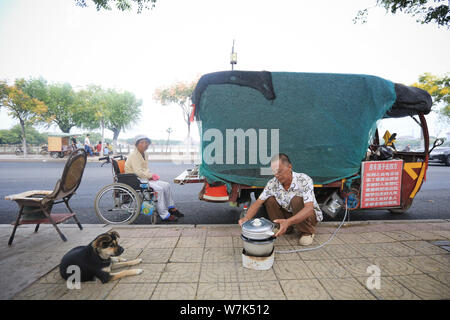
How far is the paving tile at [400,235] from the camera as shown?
10.9 ft

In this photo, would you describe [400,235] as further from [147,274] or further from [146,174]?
[146,174]

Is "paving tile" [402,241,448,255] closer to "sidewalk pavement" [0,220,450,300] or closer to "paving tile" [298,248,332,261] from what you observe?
"sidewalk pavement" [0,220,450,300]

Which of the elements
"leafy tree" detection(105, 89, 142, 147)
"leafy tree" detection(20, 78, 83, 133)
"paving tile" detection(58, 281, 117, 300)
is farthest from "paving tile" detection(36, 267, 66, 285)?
"leafy tree" detection(105, 89, 142, 147)

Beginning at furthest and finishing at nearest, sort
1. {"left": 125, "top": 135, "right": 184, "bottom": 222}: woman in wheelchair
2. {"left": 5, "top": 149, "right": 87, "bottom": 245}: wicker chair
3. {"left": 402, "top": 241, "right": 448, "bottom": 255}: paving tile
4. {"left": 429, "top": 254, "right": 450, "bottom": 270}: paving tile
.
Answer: {"left": 125, "top": 135, "right": 184, "bottom": 222}: woman in wheelchair → {"left": 5, "top": 149, "right": 87, "bottom": 245}: wicker chair → {"left": 402, "top": 241, "right": 448, "bottom": 255}: paving tile → {"left": 429, "top": 254, "right": 450, "bottom": 270}: paving tile

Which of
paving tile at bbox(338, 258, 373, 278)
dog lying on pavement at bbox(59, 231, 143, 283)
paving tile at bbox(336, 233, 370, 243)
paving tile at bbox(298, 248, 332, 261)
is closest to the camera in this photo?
dog lying on pavement at bbox(59, 231, 143, 283)

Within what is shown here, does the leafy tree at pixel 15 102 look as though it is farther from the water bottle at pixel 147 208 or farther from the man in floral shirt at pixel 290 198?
the man in floral shirt at pixel 290 198

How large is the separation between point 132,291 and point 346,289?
2044mm

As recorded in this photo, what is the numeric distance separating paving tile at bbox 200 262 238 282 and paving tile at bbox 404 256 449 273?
2095 millimetres

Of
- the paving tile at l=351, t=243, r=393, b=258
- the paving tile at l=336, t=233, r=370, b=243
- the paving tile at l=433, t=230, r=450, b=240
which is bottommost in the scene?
the paving tile at l=351, t=243, r=393, b=258

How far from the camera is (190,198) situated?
20.0 feet

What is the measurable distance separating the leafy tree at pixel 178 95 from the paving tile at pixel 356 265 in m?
21.7

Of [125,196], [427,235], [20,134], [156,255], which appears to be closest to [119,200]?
[125,196]

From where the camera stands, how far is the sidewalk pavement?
2.13 meters

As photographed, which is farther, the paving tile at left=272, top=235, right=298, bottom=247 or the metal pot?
the paving tile at left=272, top=235, right=298, bottom=247
